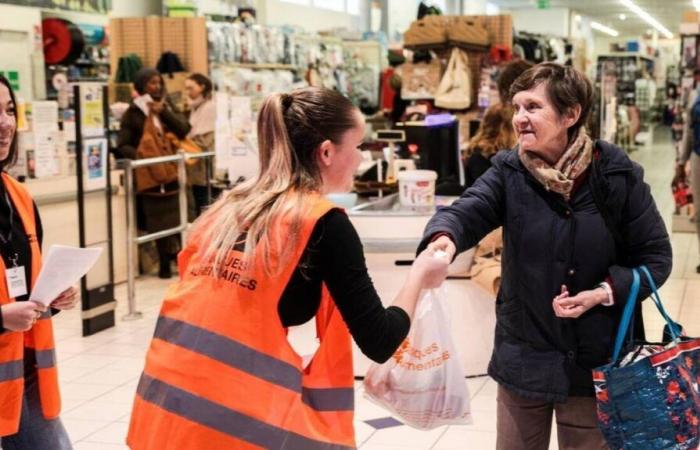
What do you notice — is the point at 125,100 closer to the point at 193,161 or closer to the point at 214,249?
the point at 193,161

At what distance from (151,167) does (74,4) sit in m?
4.95

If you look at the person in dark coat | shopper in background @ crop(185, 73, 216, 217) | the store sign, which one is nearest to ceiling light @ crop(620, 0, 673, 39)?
the store sign

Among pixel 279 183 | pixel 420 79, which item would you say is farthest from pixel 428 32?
pixel 279 183

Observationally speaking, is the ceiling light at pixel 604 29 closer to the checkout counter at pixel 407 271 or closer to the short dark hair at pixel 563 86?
the checkout counter at pixel 407 271

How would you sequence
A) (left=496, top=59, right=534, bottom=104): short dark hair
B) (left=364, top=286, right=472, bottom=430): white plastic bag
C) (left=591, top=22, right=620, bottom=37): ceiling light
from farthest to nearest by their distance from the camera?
(left=591, top=22, right=620, bottom=37): ceiling light → (left=496, top=59, right=534, bottom=104): short dark hair → (left=364, top=286, right=472, bottom=430): white plastic bag

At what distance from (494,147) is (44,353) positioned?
9.37 ft

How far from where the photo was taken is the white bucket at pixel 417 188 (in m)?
5.00

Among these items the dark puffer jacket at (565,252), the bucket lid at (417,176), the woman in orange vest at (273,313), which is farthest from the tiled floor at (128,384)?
the woman in orange vest at (273,313)

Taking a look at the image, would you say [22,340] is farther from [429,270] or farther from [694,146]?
[694,146]

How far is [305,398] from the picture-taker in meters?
1.84

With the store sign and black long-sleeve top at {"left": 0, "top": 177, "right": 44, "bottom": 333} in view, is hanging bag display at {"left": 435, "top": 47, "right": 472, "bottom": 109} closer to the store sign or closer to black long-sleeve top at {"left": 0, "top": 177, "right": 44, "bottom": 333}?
the store sign

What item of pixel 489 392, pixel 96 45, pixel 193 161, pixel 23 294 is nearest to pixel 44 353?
pixel 23 294

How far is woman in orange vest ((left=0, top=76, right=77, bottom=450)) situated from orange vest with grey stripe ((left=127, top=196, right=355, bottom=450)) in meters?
0.65

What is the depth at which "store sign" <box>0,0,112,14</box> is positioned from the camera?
10875 millimetres
